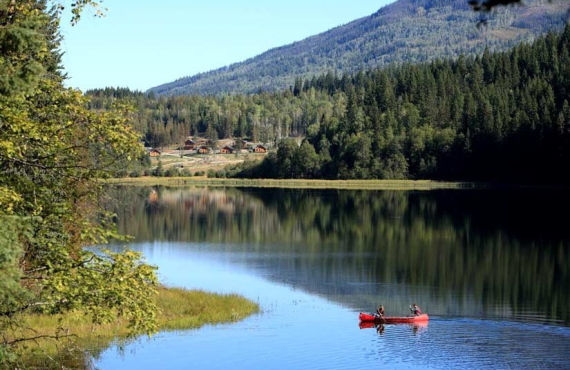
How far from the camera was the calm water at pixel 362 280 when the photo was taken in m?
38.0

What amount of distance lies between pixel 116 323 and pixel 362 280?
25668 mm

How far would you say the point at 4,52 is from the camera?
677 inches

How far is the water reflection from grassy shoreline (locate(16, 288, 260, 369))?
6395 millimetres

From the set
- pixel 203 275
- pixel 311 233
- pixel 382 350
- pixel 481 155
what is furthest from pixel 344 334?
pixel 481 155

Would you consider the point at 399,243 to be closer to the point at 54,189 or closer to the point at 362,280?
the point at 362,280

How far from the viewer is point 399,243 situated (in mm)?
84375

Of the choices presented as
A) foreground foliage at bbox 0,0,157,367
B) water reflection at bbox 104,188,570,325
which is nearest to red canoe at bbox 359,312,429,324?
water reflection at bbox 104,188,570,325

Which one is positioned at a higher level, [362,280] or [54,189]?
[54,189]

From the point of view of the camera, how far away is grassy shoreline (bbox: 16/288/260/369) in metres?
32.4

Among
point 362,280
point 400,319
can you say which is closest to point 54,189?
point 400,319

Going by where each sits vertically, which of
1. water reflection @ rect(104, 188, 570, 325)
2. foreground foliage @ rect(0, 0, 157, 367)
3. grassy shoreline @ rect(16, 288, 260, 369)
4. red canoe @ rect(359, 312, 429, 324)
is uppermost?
foreground foliage @ rect(0, 0, 157, 367)

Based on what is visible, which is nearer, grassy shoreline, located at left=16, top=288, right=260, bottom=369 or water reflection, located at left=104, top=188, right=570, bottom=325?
grassy shoreline, located at left=16, top=288, right=260, bottom=369

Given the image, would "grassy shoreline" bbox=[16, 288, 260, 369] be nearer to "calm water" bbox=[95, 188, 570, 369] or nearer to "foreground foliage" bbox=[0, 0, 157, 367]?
"calm water" bbox=[95, 188, 570, 369]

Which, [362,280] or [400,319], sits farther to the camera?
[362,280]
